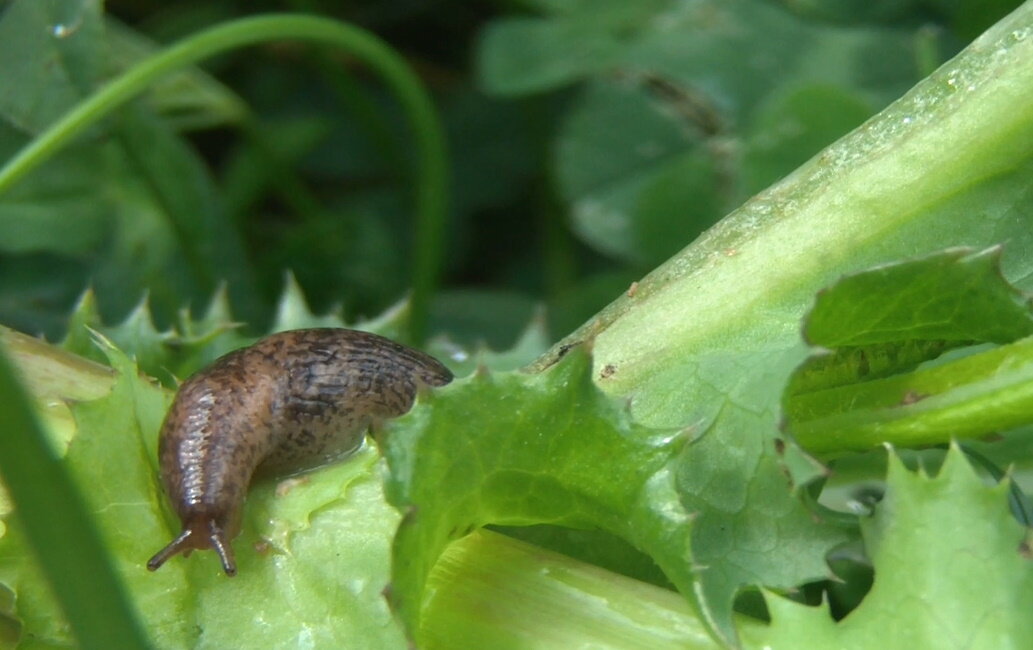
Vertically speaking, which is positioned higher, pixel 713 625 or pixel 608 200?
pixel 608 200

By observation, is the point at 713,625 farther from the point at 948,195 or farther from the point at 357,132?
the point at 357,132

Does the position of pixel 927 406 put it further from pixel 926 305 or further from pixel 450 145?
pixel 450 145

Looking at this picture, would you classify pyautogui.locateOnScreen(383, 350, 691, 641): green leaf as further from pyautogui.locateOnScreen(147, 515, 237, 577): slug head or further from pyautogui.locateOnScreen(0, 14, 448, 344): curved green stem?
pyautogui.locateOnScreen(0, 14, 448, 344): curved green stem

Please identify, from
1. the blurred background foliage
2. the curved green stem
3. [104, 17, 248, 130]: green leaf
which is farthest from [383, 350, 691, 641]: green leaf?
[104, 17, 248, 130]: green leaf

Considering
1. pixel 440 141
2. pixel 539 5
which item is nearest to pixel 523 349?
pixel 440 141

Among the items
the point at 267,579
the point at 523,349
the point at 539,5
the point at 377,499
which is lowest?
the point at 267,579

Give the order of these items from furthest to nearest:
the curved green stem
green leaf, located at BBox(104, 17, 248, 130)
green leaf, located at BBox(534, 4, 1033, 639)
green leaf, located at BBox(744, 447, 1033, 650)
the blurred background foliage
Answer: green leaf, located at BBox(104, 17, 248, 130) < the blurred background foliage < the curved green stem < green leaf, located at BBox(534, 4, 1033, 639) < green leaf, located at BBox(744, 447, 1033, 650)

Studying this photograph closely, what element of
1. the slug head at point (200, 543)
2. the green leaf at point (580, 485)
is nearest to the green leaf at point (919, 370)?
the green leaf at point (580, 485)
